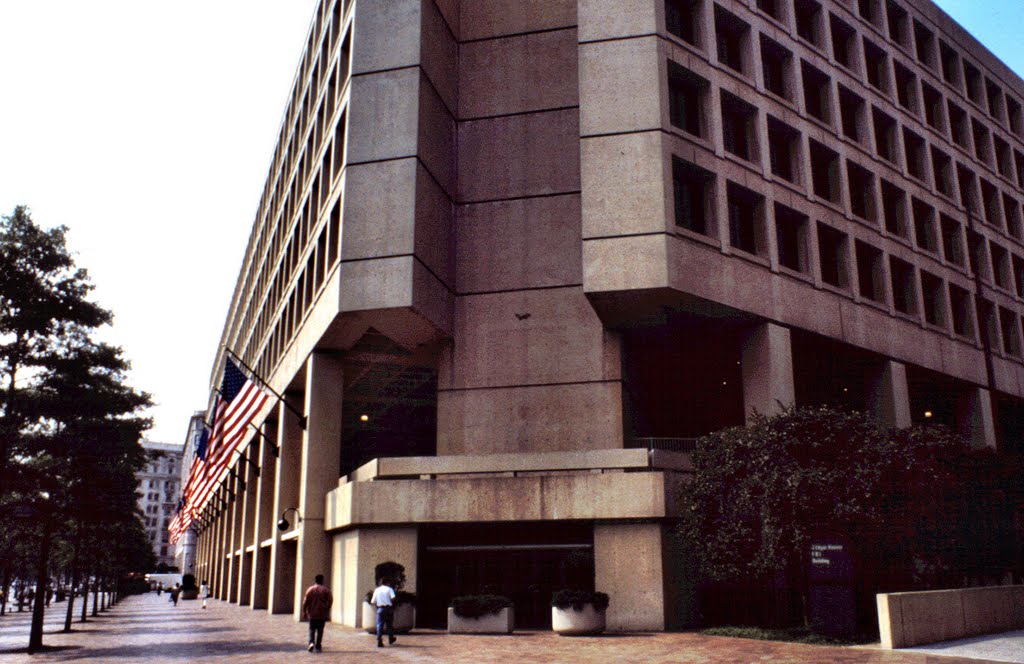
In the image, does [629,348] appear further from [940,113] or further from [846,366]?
[940,113]

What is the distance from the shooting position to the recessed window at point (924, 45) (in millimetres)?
46812

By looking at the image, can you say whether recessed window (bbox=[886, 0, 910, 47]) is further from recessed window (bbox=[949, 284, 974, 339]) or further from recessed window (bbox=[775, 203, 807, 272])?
recessed window (bbox=[775, 203, 807, 272])

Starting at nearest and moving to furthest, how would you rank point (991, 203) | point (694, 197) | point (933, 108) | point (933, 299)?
1. point (694, 197)
2. point (933, 299)
3. point (933, 108)
4. point (991, 203)

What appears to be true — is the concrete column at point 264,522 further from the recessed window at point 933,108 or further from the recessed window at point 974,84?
the recessed window at point 974,84

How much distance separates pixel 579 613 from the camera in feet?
80.6

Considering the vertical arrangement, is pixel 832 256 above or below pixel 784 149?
below

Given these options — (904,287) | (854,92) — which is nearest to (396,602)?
A: (904,287)

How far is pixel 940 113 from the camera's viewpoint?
4659 centimetres

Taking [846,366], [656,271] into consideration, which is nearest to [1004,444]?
[846,366]

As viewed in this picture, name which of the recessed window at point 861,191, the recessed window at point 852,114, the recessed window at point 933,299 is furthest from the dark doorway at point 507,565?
the recessed window at point 852,114

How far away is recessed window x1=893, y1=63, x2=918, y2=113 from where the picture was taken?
44.1 m

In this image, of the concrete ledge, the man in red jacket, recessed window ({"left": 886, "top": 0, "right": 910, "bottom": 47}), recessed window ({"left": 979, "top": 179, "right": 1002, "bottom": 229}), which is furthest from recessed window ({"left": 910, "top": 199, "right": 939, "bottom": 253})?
the man in red jacket

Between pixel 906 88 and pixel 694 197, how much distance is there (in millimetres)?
19807

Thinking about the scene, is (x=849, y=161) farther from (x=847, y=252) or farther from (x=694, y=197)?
(x=694, y=197)
